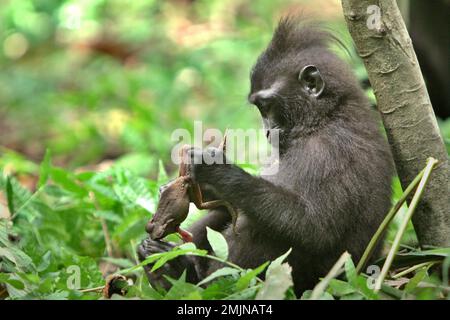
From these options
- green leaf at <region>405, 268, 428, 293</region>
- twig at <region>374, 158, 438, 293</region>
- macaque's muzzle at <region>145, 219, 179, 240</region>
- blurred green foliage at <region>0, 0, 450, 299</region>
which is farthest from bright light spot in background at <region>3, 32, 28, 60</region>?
green leaf at <region>405, 268, 428, 293</region>

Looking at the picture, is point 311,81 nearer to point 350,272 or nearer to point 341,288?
point 350,272

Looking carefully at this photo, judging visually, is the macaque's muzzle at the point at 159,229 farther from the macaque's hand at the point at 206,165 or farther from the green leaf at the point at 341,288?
the green leaf at the point at 341,288

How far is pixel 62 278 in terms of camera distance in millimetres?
4750

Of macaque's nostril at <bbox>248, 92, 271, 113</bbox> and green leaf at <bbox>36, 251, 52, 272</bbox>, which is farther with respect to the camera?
macaque's nostril at <bbox>248, 92, 271, 113</bbox>

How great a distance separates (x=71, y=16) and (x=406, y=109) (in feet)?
28.7

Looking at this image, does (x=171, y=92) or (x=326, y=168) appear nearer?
(x=326, y=168)

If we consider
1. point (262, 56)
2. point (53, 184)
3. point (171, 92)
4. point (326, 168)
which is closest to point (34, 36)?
point (171, 92)

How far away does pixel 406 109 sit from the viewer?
4688 mm

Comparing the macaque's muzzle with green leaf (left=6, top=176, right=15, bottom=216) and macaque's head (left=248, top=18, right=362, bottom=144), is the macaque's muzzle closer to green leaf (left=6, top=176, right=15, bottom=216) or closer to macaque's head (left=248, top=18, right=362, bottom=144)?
macaque's head (left=248, top=18, right=362, bottom=144)

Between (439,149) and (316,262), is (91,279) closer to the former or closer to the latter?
(316,262)

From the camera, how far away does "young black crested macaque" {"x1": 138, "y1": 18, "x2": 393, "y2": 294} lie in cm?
468

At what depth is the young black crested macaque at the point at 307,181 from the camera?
4.68 meters

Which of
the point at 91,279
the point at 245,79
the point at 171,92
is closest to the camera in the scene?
the point at 91,279
